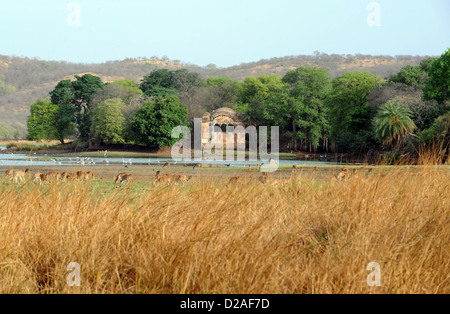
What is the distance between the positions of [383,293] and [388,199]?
2.21 m

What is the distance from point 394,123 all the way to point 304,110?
25784mm

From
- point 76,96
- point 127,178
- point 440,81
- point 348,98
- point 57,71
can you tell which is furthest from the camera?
point 57,71

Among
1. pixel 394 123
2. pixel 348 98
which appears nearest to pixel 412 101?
pixel 394 123

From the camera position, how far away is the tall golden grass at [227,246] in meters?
3.79

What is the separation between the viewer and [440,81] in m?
44.2

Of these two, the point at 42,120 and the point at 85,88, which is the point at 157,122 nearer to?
the point at 85,88

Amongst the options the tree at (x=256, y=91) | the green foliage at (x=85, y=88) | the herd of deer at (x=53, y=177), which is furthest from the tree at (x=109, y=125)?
the herd of deer at (x=53, y=177)

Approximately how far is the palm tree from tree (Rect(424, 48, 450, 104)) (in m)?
4.26

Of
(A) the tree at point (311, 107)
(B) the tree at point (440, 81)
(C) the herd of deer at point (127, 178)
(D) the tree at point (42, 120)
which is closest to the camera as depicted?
(C) the herd of deer at point (127, 178)

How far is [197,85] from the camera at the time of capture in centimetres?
10462

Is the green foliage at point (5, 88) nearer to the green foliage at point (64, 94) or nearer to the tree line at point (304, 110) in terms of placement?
the tree line at point (304, 110)

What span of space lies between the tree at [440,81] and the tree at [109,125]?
36.3 metres
